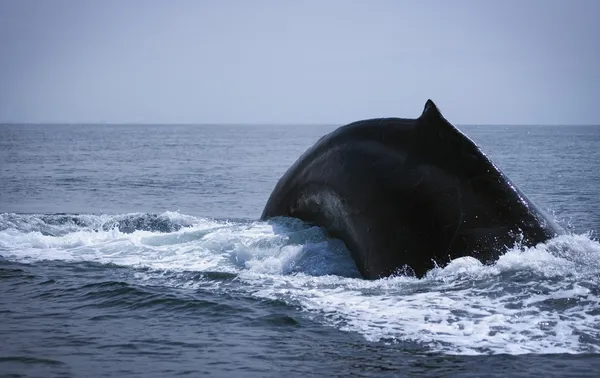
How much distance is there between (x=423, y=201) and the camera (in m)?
9.74

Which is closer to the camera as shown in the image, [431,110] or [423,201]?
[423,201]

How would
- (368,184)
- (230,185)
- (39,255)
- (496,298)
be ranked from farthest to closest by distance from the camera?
1. (230,185)
2. (39,255)
3. (368,184)
4. (496,298)

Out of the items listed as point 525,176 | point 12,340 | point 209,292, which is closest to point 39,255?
point 209,292

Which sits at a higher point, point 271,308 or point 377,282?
point 377,282

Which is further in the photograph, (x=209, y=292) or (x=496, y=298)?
(x=209, y=292)

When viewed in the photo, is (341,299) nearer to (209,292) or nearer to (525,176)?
(209,292)

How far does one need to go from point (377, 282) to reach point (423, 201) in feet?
4.09

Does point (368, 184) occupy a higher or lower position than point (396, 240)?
higher

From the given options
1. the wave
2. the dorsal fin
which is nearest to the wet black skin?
the dorsal fin

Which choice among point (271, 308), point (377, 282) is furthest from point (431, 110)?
point (271, 308)

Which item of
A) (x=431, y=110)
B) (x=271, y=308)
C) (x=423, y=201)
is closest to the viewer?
(x=271, y=308)

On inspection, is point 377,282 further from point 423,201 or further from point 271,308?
point 271,308

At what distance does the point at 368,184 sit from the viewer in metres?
10.5

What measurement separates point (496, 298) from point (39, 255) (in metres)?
7.95
